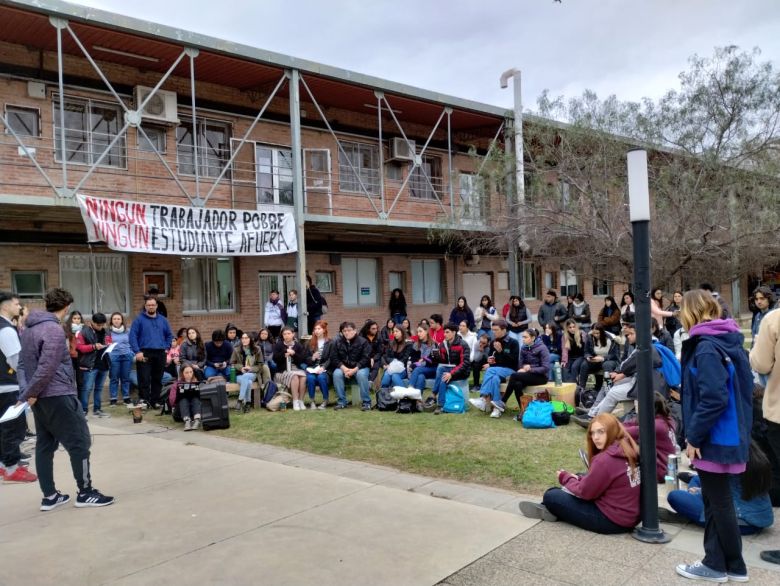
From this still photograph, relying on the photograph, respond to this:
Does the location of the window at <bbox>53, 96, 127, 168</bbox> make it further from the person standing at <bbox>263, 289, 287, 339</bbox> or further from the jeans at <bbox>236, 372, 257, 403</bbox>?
the jeans at <bbox>236, 372, 257, 403</bbox>

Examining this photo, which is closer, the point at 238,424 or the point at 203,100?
the point at 238,424

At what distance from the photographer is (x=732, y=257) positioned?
15.0 metres

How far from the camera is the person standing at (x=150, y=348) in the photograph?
1066 cm

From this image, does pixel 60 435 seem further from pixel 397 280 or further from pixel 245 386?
pixel 397 280

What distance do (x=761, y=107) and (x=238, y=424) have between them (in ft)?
44.7

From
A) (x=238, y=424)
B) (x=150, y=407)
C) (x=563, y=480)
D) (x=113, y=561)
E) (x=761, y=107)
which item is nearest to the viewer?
(x=113, y=561)

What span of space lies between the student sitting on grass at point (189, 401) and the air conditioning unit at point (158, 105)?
725cm

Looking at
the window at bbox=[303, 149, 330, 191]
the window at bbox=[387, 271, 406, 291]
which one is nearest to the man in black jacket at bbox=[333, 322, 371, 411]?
the window at bbox=[303, 149, 330, 191]

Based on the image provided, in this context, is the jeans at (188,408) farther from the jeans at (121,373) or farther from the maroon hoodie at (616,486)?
the maroon hoodie at (616,486)

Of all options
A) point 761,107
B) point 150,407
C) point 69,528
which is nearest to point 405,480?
point 69,528

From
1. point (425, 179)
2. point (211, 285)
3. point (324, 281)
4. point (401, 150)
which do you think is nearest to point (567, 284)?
point (425, 179)

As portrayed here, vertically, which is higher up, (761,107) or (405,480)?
(761,107)

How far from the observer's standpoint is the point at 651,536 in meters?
4.38

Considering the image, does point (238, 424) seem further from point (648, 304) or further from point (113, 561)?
point (648, 304)
